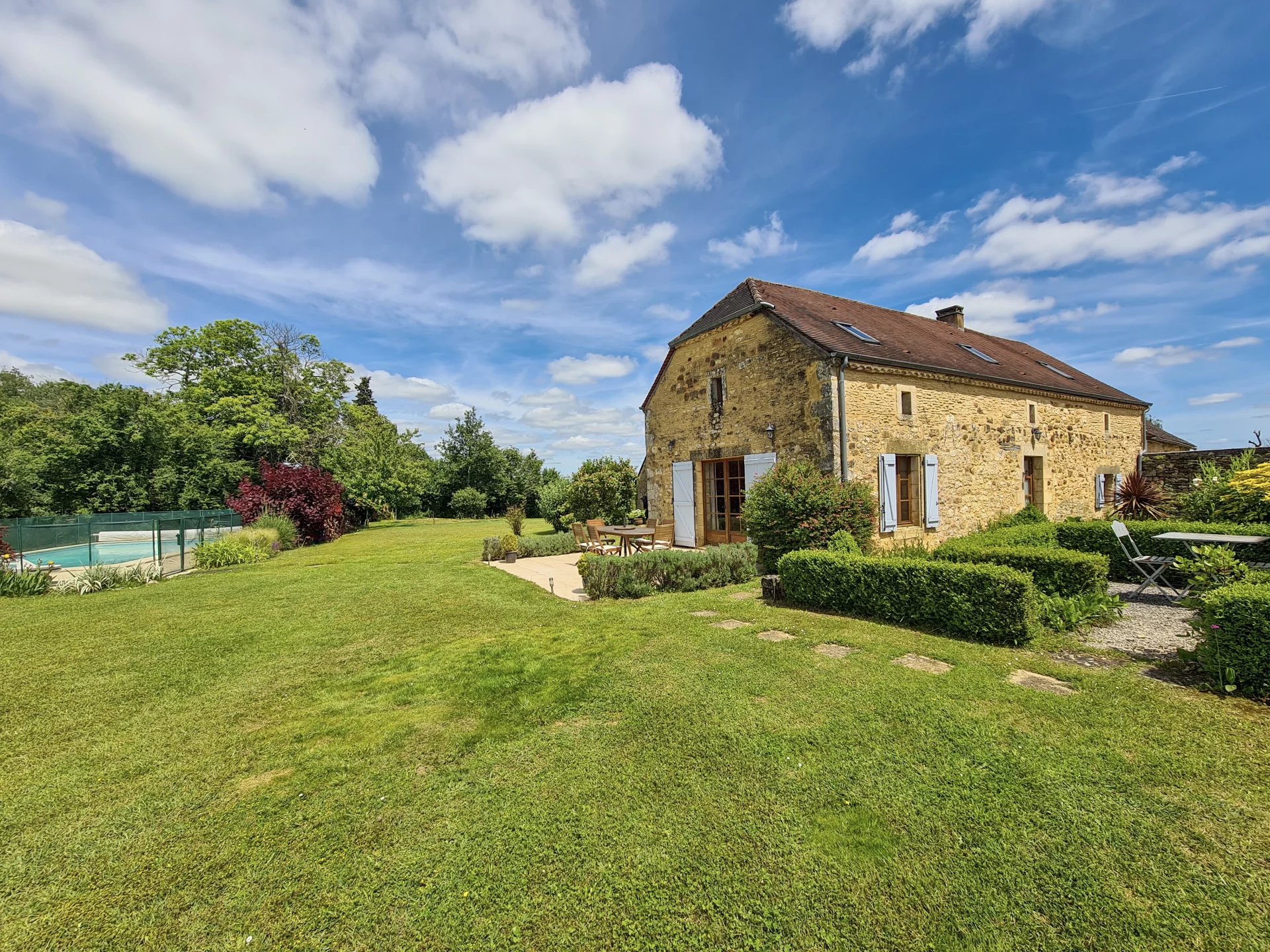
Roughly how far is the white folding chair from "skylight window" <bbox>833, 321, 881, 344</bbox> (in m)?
5.77

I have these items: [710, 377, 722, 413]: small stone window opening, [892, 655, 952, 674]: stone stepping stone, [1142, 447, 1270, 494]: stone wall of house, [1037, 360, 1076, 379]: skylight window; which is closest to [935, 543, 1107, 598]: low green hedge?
[892, 655, 952, 674]: stone stepping stone

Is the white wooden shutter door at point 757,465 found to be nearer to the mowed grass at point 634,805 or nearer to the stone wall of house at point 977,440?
the stone wall of house at point 977,440

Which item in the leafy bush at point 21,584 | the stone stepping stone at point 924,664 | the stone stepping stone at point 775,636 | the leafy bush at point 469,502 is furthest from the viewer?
the leafy bush at point 469,502

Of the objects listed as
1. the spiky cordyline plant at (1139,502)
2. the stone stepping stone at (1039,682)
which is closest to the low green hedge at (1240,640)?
the stone stepping stone at (1039,682)

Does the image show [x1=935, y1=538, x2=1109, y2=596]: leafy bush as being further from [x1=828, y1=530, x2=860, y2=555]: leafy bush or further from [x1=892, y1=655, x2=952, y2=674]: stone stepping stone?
[x1=892, y1=655, x2=952, y2=674]: stone stepping stone

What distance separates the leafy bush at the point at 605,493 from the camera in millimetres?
16172

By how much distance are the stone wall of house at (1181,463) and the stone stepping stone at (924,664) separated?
15647 mm

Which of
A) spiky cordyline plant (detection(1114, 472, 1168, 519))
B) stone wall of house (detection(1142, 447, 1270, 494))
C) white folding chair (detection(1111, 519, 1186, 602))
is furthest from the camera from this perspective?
stone wall of house (detection(1142, 447, 1270, 494))

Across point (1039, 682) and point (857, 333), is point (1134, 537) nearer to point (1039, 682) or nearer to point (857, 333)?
point (857, 333)

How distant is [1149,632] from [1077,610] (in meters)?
0.63

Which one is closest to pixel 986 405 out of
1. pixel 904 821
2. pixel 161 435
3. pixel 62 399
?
pixel 904 821

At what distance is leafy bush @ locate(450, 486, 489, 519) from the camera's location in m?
34.1

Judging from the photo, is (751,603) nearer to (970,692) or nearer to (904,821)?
(970,692)

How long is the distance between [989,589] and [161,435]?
26958 mm
